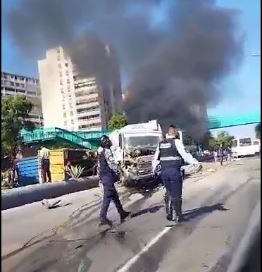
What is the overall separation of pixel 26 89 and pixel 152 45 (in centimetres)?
46

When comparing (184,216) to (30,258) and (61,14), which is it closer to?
(30,258)

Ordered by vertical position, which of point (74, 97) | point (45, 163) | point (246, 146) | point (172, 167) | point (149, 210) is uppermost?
point (74, 97)

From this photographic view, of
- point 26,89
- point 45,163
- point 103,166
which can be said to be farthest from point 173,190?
point 26,89

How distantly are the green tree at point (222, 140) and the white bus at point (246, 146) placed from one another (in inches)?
1.8

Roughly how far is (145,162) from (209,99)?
1.95m

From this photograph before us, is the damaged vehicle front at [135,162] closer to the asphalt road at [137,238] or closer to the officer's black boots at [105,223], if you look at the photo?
the asphalt road at [137,238]

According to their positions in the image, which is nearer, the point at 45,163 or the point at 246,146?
the point at 246,146

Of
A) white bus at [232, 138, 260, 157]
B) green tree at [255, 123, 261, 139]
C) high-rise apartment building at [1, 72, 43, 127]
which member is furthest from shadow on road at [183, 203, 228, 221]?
green tree at [255, 123, 261, 139]

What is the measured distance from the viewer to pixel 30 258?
11.7ft

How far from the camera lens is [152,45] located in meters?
2.00

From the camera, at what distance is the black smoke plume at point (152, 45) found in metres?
1.77

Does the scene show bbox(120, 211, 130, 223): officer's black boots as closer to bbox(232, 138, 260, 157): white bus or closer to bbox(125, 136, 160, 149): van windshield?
bbox(125, 136, 160, 149): van windshield

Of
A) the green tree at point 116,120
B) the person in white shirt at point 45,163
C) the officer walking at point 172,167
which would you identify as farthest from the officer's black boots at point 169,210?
the green tree at point 116,120

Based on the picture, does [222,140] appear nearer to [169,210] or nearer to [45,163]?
[45,163]
